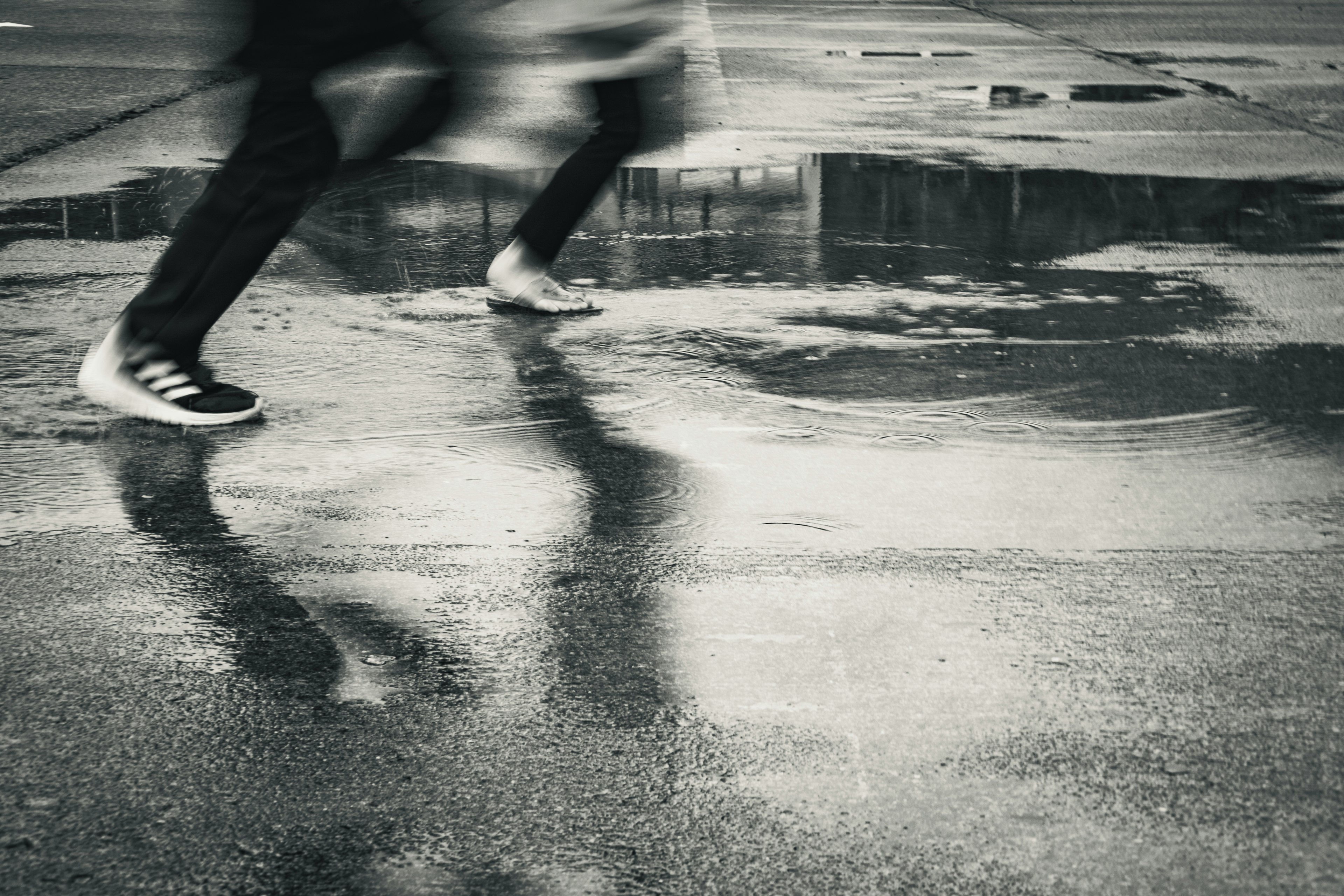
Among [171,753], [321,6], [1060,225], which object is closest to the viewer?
[171,753]

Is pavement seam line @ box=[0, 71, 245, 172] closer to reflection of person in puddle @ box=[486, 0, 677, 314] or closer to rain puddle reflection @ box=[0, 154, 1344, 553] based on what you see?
rain puddle reflection @ box=[0, 154, 1344, 553]

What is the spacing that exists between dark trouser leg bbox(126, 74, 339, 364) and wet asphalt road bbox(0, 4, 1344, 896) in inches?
13.7

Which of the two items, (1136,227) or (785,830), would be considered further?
(1136,227)

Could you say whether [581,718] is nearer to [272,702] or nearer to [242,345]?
[272,702]

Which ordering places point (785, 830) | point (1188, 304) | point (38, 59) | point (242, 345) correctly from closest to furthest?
point (785, 830)
point (242, 345)
point (1188, 304)
point (38, 59)

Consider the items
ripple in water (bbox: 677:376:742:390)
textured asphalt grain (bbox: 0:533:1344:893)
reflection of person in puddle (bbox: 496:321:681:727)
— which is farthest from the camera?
ripple in water (bbox: 677:376:742:390)

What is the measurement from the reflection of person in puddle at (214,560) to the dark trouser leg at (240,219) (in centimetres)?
32

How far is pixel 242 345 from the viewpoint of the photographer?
5.14 m

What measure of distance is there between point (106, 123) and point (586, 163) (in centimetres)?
481

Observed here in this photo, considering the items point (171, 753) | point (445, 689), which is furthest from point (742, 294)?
point (171, 753)

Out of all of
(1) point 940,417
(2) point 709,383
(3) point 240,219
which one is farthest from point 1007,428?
(3) point 240,219

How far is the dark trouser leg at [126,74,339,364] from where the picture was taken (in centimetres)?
438

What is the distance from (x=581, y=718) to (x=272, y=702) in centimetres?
58

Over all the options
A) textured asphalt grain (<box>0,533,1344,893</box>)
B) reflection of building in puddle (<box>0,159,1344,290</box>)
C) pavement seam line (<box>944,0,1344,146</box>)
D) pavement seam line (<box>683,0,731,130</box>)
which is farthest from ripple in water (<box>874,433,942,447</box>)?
pavement seam line (<box>944,0,1344,146</box>)
